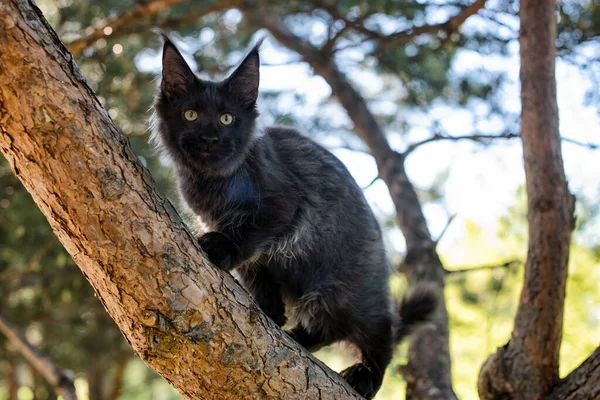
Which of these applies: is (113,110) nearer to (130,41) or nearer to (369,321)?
(130,41)

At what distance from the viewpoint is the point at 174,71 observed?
3164 mm

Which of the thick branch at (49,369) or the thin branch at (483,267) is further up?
the thin branch at (483,267)

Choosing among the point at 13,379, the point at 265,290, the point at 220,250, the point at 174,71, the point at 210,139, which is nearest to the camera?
the point at 220,250

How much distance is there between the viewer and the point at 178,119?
10.5ft

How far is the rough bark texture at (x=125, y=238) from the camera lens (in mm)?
1987

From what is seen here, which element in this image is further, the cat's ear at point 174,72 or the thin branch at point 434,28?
the thin branch at point 434,28

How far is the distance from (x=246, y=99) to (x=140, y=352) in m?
1.54

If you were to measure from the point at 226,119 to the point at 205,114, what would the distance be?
0.42 feet

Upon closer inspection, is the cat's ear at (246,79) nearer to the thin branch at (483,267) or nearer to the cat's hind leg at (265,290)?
the cat's hind leg at (265,290)

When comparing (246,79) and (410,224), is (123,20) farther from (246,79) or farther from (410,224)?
(410,224)

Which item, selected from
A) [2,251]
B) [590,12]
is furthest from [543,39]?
[2,251]

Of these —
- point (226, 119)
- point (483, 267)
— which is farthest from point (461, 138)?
point (226, 119)

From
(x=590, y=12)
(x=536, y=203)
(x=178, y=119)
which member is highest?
(x=590, y=12)

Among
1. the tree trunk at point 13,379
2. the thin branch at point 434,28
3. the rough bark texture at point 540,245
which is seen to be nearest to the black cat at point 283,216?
the rough bark texture at point 540,245
